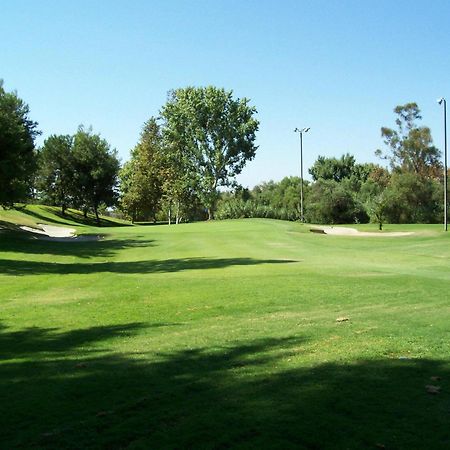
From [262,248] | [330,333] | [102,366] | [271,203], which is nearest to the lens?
[102,366]

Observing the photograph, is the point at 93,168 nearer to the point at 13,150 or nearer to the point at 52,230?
the point at 52,230

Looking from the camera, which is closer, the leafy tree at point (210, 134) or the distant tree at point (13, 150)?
the distant tree at point (13, 150)

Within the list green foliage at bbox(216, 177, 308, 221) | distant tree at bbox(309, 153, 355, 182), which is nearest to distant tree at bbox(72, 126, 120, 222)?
green foliage at bbox(216, 177, 308, 221)

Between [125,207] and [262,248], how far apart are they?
55480 mm

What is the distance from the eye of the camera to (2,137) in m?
30.1

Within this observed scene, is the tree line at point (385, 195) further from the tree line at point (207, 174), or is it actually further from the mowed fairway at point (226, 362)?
the mowed fairway at point (226, 362)

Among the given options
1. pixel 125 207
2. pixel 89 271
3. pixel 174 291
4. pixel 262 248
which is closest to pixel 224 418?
pixel 174 291

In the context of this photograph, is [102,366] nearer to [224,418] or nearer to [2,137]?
[224,418]

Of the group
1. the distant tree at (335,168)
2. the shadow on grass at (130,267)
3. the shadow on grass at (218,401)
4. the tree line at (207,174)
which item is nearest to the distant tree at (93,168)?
the tree line at (207,174)

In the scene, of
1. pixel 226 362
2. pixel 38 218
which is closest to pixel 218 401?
pixel 226 362

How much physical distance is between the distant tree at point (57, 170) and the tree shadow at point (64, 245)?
3160cm

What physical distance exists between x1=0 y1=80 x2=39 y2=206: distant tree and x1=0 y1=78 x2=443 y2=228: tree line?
2574 centimetres

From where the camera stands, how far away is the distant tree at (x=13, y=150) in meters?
30.3

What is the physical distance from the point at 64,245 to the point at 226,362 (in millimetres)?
28829
